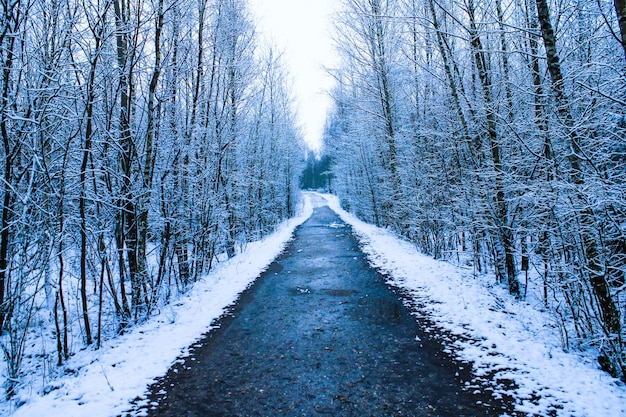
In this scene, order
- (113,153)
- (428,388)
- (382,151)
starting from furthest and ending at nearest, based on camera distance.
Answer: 1. (382,151)
2. (113,153)
3. (428,388)

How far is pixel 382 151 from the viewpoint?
16.7 metres

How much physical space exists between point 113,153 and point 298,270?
543 centimetres

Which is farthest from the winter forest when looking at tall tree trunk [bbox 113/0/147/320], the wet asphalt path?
the wet asphalt path

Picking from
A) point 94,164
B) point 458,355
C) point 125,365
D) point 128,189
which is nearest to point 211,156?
point 128,189

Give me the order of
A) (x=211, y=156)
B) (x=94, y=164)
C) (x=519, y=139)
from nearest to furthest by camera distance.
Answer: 1. (x=519, y=139)
2. (x=94, y=164)
3. (x=211, y=156)

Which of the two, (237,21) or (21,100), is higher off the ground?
(237,21)

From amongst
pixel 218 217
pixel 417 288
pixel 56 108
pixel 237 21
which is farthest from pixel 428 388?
pixel 237 21

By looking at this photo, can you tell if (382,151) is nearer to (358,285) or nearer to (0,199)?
(358,285)

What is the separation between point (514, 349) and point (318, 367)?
8.01 feet

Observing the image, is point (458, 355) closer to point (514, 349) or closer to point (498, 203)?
point (514, 349)

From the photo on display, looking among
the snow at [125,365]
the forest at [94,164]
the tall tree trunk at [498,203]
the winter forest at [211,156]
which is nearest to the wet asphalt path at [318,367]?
the snow at [125,365]

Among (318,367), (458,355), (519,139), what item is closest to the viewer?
(318,367)

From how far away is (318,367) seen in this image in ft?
13.1

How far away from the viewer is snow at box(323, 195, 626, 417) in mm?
3074
